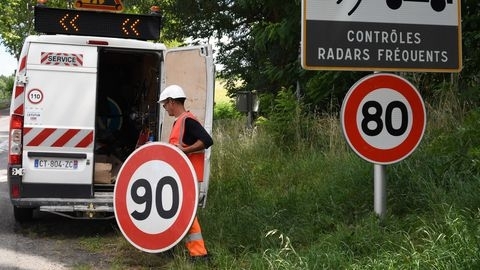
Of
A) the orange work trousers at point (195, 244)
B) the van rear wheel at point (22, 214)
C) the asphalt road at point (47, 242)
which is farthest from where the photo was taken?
the van rear wheel at point (22, 214)

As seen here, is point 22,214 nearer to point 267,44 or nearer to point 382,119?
point 382,119

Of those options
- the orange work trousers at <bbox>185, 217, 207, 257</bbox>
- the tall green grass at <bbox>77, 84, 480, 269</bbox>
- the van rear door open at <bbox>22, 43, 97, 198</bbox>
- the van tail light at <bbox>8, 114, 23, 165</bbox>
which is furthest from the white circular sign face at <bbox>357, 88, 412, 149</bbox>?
the van tail light at <bbox>8, 114, 23, 165</bbox>

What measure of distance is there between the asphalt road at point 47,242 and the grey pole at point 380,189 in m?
2.70

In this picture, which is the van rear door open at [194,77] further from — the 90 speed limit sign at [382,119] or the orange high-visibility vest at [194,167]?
the 90 speed limit sign at [382,119]

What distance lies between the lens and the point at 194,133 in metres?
5.80

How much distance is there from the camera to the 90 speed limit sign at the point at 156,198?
4.17m

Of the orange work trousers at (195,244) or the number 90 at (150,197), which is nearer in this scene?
the number 90 at (150,197)

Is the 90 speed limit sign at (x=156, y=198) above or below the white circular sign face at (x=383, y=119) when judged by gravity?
below

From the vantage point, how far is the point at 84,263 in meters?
6.03

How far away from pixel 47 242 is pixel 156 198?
336 cm

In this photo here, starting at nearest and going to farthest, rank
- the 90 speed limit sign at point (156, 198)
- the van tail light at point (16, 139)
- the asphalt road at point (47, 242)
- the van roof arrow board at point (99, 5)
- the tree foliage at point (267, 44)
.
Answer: the 90 speed limit sign at point (156, 198)
the asphalt road at point (47, 242)
the van tail light at point (16, 139)
the tree foliage at point (267, 44)
the van roof arrow board at point (99, 5)

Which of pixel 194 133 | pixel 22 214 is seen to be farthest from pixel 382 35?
pixel 22 214

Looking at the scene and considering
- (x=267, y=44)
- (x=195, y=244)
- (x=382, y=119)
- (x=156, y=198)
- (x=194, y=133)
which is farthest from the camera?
(x=267, y=44)

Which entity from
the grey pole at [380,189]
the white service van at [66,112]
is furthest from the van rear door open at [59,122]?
the grey pole at [380,189]
